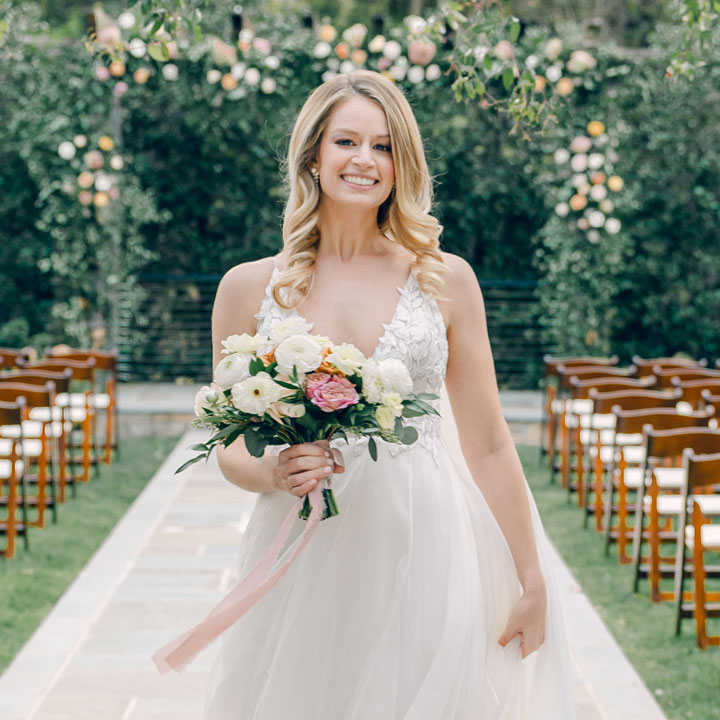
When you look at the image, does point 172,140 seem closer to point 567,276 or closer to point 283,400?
point 567,276

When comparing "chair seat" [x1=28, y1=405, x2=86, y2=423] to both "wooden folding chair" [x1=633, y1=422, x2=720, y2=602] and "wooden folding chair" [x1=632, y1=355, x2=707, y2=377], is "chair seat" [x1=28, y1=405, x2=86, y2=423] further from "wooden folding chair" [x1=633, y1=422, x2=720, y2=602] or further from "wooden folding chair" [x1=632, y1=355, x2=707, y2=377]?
"wooden folding chair" [x1=632, y1=355, x2=707, y2=377]

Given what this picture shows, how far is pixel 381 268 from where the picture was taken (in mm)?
2520

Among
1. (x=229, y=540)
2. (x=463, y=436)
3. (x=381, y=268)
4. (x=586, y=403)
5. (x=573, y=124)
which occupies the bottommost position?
(x=229, y=540)

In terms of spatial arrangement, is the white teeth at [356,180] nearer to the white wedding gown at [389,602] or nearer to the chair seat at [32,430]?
the white wedding gown at [389,602]

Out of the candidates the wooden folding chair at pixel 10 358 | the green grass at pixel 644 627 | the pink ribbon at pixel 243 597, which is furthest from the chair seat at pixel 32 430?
the pink ribbon at pixel 243 597

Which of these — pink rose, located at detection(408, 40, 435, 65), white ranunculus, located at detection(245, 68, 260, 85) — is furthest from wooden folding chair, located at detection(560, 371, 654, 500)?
white ranunculus, located at detection(245, 68, 260, 85)

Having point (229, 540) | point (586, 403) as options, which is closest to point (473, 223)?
point (586, 403)

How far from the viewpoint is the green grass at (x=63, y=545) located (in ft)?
17.6

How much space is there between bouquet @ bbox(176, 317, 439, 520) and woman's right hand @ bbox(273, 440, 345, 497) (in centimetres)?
3

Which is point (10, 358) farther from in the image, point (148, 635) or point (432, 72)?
point (432, 72)

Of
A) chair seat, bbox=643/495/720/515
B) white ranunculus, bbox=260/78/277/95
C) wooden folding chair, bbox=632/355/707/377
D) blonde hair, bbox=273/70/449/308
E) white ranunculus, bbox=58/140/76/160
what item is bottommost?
chair seat, bbox=643/495/720/515

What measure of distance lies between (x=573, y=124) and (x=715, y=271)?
256 centimetres

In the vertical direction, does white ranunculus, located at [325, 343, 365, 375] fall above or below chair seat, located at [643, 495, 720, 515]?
above

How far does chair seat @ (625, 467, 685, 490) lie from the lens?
587cm
